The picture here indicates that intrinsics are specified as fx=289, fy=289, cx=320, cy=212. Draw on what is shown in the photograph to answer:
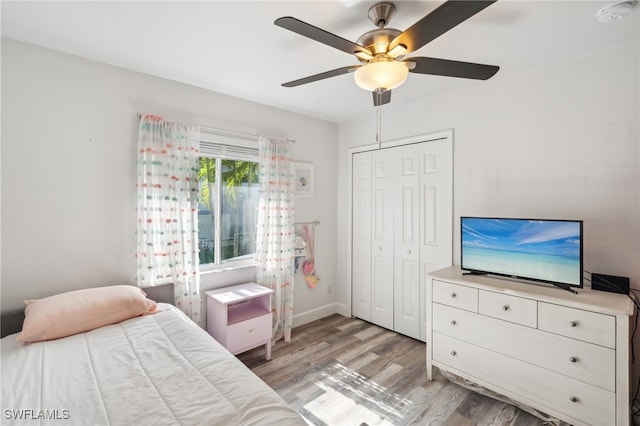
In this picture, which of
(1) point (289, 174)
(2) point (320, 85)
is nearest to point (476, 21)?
(2) point (320, 85)

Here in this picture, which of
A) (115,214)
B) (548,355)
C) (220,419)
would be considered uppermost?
(115,214)

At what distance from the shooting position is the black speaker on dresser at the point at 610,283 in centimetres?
188

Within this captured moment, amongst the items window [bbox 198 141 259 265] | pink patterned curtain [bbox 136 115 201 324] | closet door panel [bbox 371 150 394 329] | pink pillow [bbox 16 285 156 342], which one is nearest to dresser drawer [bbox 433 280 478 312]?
closet door panel [bbox 371 150 394 329]

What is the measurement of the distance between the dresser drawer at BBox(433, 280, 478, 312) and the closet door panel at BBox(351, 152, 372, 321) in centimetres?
126

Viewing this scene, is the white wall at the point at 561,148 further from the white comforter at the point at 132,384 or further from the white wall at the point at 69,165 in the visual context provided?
the white wall at the point at 69,165

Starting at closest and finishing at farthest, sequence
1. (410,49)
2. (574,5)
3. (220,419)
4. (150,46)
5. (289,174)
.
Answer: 1. (220,419)
2. (410,49)
3. (574,5)
4. (150,46)
5. (289,174)

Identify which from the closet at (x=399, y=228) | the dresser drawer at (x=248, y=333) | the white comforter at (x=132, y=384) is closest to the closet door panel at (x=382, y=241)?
the closet at (x=399, y=228)

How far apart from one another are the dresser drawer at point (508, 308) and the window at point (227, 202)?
2.23 m

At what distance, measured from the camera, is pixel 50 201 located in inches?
79.7

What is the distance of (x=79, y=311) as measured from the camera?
1752 millimetres

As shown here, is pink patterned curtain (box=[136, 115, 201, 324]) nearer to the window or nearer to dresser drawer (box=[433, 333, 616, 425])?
the window

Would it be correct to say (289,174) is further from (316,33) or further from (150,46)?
(316,33)

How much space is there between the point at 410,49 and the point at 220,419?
1830 millimetres

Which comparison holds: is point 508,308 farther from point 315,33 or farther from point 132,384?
point 132,384
